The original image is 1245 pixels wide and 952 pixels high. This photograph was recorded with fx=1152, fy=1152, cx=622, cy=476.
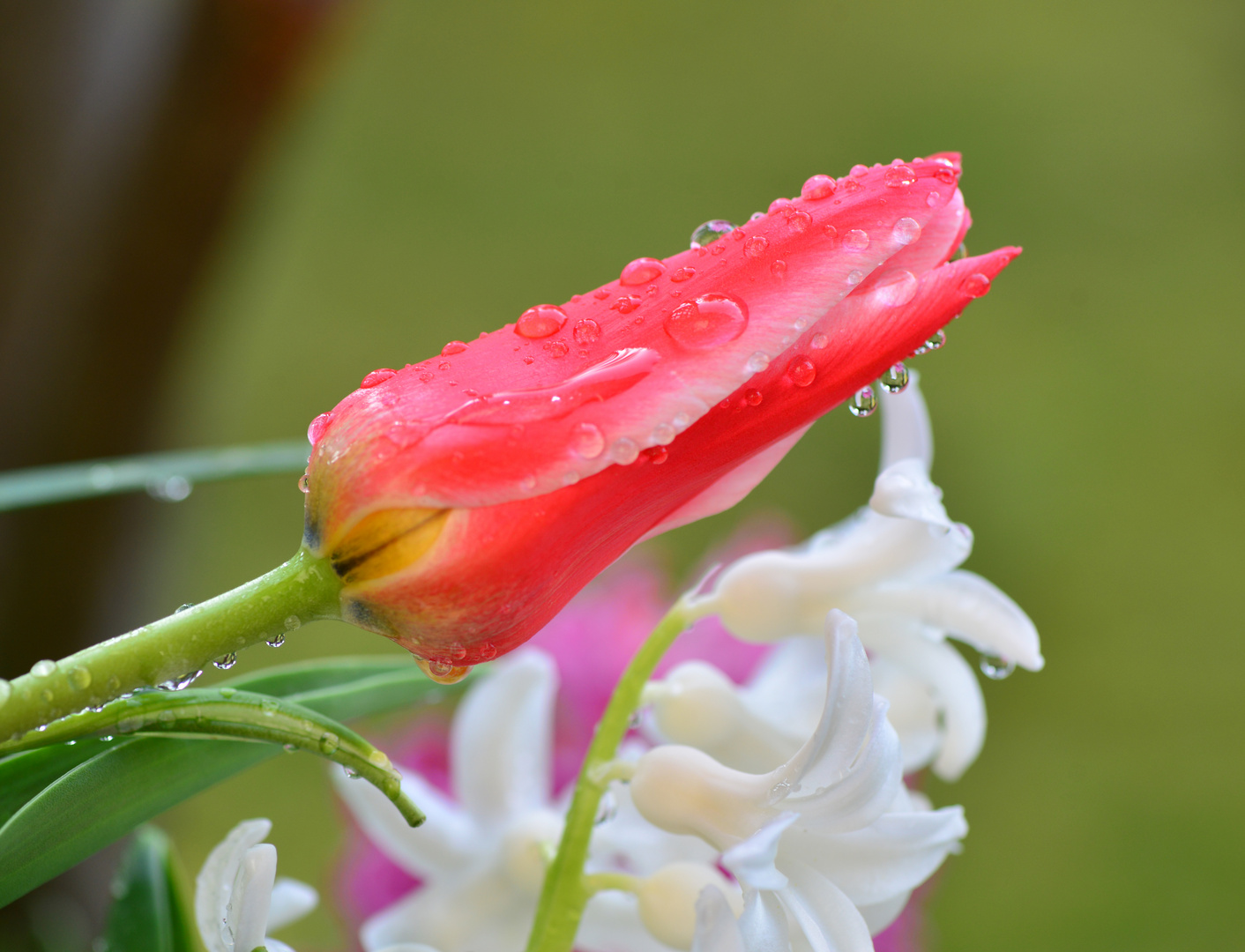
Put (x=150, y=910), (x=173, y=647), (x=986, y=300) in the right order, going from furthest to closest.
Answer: (x=986, y=300)
(x=150, y=910)
(x=173, y=647)

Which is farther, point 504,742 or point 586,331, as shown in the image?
point 504,742

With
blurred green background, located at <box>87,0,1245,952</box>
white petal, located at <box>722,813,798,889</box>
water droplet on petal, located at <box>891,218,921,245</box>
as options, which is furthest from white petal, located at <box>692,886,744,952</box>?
blurred green background, located at <box>87,0,1245,952</box>

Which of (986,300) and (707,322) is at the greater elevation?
(986,300)

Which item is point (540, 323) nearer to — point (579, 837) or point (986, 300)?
point (579, 837)

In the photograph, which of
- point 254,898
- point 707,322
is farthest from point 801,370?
point 254,898

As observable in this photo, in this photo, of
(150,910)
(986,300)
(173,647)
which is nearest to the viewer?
(173,647)

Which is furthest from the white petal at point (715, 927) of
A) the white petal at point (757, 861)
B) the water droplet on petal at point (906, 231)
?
the water droplet on petal at point (906, 231)

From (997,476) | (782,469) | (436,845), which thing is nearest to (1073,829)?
(997,476)

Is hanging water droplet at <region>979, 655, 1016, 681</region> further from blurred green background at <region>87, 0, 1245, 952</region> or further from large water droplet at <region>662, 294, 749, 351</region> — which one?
blurred green background at <region>87, 0, 1245, 952</region>
